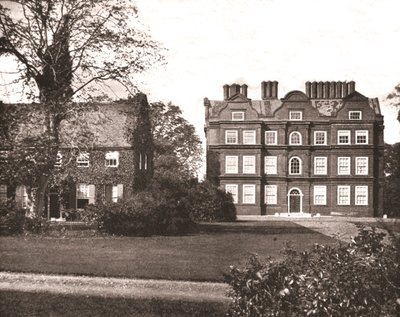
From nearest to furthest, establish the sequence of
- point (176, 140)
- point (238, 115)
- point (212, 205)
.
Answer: point (212, 205) → point (238, 115) → point (176, 140)

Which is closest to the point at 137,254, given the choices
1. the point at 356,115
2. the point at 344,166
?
the point at 344,166

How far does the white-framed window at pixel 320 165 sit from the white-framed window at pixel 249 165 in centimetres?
552

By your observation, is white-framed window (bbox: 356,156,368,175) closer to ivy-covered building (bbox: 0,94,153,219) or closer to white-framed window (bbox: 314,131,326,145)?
white-framed window (bbox: 314,131,326,145)

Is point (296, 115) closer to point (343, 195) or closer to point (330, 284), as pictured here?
point (343, 195)

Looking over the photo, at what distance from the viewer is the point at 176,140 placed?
1957 inches

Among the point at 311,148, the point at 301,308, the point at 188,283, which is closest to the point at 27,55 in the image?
the point at 188,283

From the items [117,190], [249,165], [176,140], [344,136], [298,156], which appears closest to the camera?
[117,190]

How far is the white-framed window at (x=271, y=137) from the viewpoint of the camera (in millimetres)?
47844

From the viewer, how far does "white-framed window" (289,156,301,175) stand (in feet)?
157

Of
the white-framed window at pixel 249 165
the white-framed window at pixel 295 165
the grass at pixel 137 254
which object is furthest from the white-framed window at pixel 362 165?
the grass at pixel 137 254

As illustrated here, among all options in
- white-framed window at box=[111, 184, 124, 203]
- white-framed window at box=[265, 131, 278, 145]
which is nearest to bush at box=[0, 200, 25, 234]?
white-framed window at box=[111, 184, 124, 203]

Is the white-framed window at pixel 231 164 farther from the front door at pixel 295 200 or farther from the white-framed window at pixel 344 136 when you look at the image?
the white-framed window at pixel 344 136

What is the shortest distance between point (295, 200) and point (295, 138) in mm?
5470

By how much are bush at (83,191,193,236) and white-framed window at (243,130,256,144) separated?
2616 centimetres
